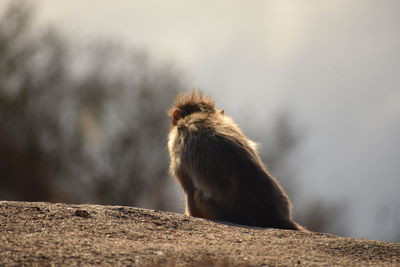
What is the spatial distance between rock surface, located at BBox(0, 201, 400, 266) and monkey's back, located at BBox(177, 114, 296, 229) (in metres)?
0.88

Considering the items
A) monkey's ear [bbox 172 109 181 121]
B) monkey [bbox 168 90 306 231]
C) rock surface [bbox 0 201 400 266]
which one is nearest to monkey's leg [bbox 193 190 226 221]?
monkey [bbox 168 90 306 231]

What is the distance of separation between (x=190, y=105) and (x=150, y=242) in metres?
4.02

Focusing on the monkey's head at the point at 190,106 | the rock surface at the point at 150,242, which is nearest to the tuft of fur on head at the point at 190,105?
the monkey's head at the point at 190,106

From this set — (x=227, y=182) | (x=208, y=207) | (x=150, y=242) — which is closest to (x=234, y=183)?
(x=227, y=182)

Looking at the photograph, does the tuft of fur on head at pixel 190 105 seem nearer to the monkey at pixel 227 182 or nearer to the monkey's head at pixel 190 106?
the monkey's head at pixel 190 106

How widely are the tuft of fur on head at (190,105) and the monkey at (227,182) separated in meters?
0.91

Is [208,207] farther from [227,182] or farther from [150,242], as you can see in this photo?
[150,242]

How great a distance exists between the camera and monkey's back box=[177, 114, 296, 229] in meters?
8.34

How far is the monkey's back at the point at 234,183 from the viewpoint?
8.34 meters

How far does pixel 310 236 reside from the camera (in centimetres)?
725

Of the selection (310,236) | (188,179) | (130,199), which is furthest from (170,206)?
(310,236)

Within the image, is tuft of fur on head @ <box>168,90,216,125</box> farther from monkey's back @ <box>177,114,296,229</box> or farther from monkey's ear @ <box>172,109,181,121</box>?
monkey's back @ <box>177,114,296,229</box>

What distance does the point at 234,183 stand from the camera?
838 centimetres

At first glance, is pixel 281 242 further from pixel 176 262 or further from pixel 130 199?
pixel 130 199
